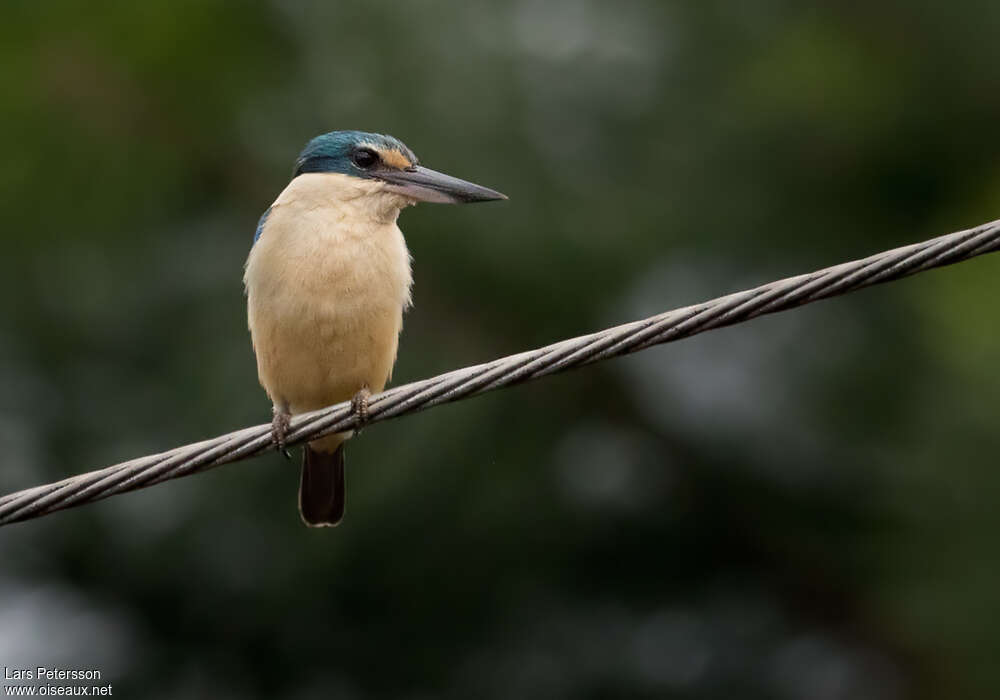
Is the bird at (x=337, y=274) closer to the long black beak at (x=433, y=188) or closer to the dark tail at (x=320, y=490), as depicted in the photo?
the long black beak at (x=433, y=188)

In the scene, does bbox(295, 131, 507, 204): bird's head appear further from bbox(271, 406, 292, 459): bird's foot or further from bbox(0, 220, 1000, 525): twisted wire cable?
bbox(0, 220, 1000, 525): twisted wire cable

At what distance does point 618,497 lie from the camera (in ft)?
23.6

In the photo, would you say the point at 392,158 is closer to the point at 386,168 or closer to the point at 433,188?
the point at 386,168

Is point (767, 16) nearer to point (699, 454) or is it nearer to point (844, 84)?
point (844, 84)

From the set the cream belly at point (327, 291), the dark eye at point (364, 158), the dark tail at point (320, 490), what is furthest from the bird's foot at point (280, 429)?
the dark eye at point (364, 158)

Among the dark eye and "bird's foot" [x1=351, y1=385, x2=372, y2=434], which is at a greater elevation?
the dark eye

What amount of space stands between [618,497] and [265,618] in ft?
6.06

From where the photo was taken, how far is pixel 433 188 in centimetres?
472

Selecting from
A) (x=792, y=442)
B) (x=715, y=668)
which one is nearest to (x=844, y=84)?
(x=792, y=442)

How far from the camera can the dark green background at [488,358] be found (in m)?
6.81

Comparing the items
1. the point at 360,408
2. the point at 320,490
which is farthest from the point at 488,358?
the point at 360,408

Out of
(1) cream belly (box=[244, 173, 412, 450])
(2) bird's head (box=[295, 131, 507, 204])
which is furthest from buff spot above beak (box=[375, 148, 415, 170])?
(1) cream belly (box=[244, 173, 412, 450])

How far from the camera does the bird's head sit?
4.70 metres

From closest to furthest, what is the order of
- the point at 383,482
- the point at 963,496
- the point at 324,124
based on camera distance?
1. the point at 963,496
2. the point at 383,482
3. the point at 324,124
